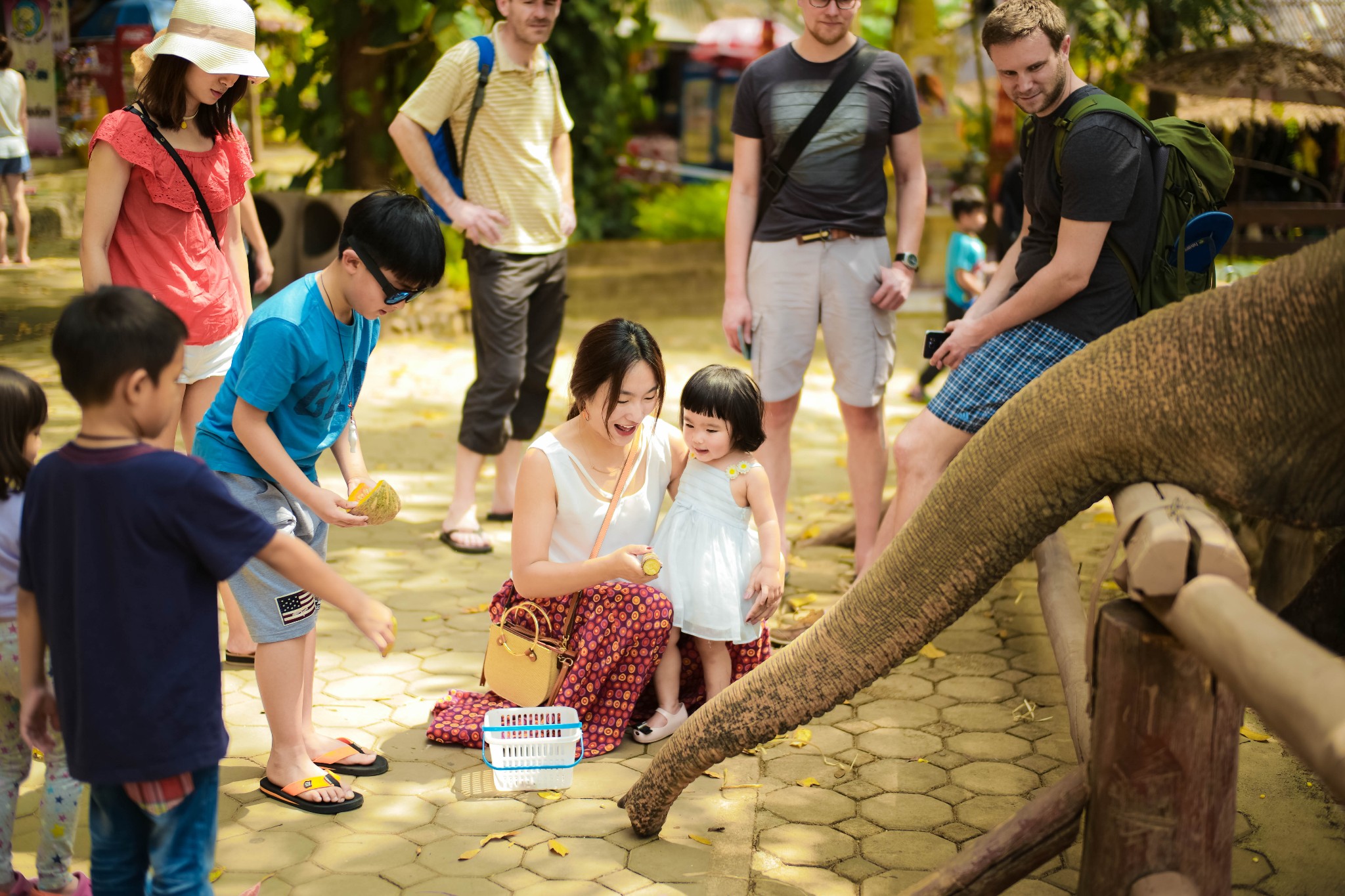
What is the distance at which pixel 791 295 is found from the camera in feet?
15.5

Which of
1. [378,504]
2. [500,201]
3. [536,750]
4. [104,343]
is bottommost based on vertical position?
[536,750]

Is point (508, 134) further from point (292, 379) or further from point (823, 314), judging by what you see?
point (292, 379)

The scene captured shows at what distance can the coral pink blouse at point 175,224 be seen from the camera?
141 inches

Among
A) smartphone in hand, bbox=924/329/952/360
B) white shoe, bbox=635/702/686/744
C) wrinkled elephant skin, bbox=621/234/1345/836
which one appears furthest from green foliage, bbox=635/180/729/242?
wrinkled elephant skin, bbox=621/234/1345/836

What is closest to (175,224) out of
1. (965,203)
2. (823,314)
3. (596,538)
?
(596,538)

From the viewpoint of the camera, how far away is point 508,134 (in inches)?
207

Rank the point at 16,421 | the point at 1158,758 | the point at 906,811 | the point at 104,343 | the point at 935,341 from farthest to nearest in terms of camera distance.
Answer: the point at 935,341
the point at 906,811
the point at 16,421
the point at 1158,758
the point at 104,343

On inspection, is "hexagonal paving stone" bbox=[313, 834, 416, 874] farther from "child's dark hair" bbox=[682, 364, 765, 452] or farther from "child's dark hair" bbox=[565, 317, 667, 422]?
"child's dark hair" bbox=[682, 364, 765, 452]

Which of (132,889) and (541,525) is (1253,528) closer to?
(541,525)

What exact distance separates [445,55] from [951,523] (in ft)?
11.2

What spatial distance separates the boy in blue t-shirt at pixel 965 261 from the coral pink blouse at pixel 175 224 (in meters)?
5.24

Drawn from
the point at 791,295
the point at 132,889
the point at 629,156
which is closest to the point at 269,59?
the point at 629,156

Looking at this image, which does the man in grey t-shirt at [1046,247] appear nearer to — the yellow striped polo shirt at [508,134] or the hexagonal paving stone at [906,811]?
the hexagonal paving stone at [906,811]

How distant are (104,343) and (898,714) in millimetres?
2734
